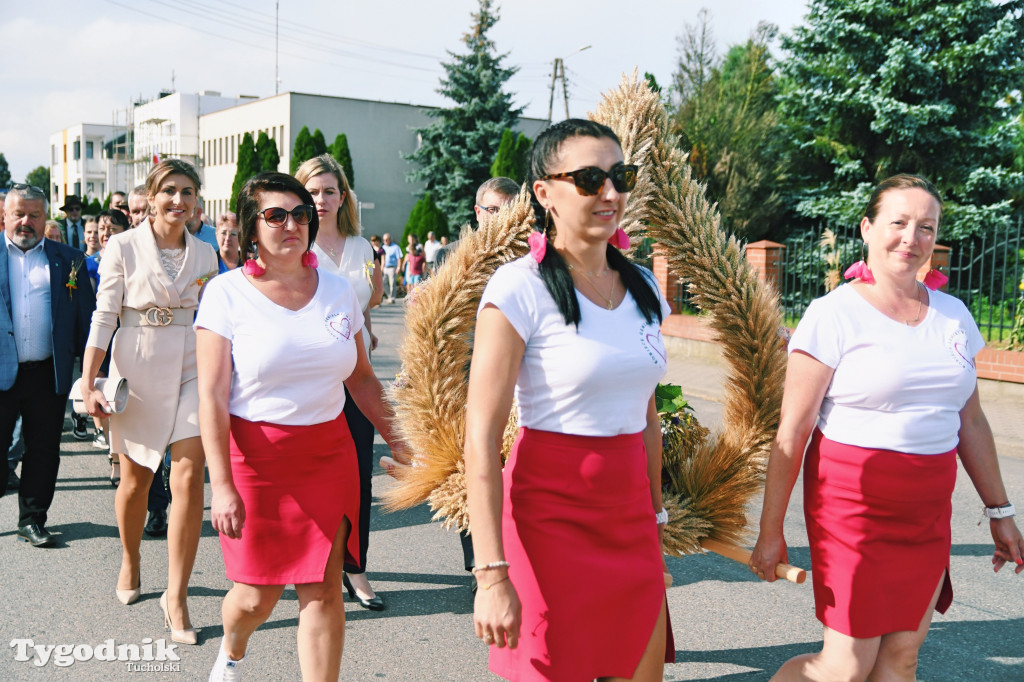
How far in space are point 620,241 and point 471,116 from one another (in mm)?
39276

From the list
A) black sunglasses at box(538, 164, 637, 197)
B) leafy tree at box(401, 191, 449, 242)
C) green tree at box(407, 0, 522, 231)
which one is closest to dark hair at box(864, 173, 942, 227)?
black sunglasses at box(538, 164, 637, 197)

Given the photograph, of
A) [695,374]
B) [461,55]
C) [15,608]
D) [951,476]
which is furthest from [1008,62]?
[461,55]

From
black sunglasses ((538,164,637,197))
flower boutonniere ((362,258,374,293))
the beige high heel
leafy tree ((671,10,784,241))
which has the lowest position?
the beige high heel

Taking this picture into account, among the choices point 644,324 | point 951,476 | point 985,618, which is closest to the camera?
point 644,324

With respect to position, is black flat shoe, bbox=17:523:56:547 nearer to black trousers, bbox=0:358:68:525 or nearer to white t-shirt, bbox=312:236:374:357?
black trousers, bbox=0:358:68:525

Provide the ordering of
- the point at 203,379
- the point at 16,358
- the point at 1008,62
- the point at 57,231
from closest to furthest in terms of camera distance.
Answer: the point at 203,379, the point at 16,358, the point at 57,231, the point at 1008,62

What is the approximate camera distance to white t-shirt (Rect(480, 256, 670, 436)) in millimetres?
2242

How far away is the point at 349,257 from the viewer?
177 inches

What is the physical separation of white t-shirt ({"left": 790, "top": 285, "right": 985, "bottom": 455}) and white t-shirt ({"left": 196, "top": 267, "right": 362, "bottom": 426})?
5.19 feet

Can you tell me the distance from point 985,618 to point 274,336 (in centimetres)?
364

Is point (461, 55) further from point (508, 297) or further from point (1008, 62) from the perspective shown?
point (508, 297)

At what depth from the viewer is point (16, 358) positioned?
5.30 m

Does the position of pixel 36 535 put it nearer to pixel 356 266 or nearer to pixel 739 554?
pixel 356 266

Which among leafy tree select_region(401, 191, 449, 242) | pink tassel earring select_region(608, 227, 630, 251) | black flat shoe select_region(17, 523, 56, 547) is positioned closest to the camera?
pink tassel earring select_region(608, 227, 630, 251)
